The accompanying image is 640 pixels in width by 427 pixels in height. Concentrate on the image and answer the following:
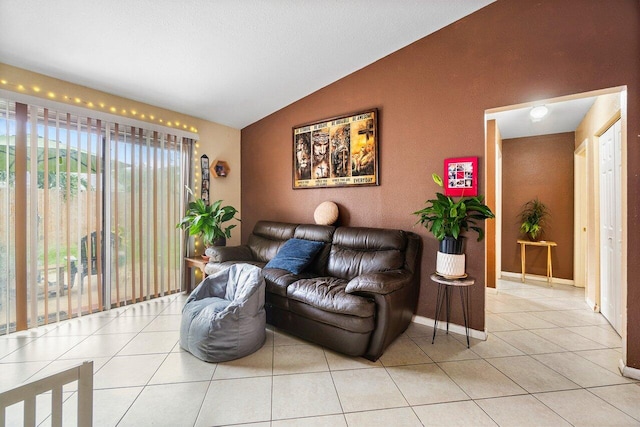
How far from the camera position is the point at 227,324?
7.09 feet

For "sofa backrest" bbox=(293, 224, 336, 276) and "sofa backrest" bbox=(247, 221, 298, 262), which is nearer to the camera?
"sofa backrest" bbox=(293, 224, 336, 276)

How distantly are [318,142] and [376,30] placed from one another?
1.47 meters

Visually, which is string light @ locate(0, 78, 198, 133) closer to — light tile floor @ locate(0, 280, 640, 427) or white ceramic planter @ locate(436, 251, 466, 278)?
light tile floor @ locate(0, 280, 640, 427)

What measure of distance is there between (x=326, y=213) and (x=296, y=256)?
0.78 m

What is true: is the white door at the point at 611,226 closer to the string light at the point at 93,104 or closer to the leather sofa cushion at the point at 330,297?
the leather sofa cushion at the point at 330,297

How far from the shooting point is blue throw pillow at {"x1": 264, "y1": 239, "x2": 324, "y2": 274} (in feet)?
9.91

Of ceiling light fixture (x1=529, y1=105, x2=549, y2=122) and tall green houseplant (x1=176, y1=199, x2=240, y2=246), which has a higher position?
ceiling light fixture (x1=529, y1=105, x2=549, y2=122)

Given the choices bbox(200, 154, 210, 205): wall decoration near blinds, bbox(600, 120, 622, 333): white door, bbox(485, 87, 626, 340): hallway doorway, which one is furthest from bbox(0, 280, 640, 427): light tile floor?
bbox(200, 154, 210, 205): wall decoration near blinds

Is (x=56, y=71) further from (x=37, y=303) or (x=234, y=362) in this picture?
(x=234, y=362)

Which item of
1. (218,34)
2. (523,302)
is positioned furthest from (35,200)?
(523,302)

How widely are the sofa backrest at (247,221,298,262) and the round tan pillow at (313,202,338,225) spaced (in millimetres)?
334

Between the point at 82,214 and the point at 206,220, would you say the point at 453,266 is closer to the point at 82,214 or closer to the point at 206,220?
the point at 206,220

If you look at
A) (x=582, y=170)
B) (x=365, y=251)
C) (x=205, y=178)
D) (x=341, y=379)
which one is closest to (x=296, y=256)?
(x=365, y=251)

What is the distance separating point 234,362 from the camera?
7.20 ft
